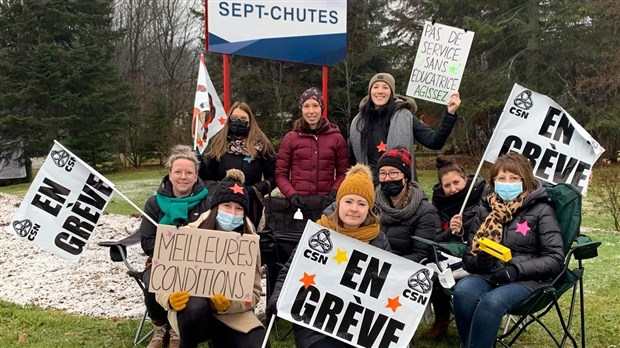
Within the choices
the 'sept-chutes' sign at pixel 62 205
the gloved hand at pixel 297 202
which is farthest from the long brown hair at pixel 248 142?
the 'sept-chutes' sign at pixel 62 205

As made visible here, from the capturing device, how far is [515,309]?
3.29m

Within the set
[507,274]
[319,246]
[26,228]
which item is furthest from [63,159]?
[507,274]

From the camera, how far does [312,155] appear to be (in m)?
4.60

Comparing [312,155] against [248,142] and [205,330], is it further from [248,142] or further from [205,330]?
[205,330]

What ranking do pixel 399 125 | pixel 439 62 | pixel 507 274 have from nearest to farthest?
1. pixel 507 274
2. pixel 399 125
3. pixel 439 62

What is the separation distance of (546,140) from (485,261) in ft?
4.47

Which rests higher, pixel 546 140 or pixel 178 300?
pixel 546 140

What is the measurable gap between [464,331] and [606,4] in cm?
1999

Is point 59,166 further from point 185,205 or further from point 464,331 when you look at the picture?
point 464,331

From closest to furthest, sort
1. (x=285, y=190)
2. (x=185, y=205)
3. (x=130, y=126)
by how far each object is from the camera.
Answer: (x=185, y=205) < (x=285, y=190) < (x=130, y=126)

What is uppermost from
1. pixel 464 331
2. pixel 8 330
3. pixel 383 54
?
pixel 383 54

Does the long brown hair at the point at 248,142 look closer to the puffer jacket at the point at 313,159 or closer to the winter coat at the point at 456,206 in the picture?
the puffer jacket at the point at 313,159

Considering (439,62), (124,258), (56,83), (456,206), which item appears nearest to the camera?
(124,258)

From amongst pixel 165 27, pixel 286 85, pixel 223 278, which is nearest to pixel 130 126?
pixel 286 85
